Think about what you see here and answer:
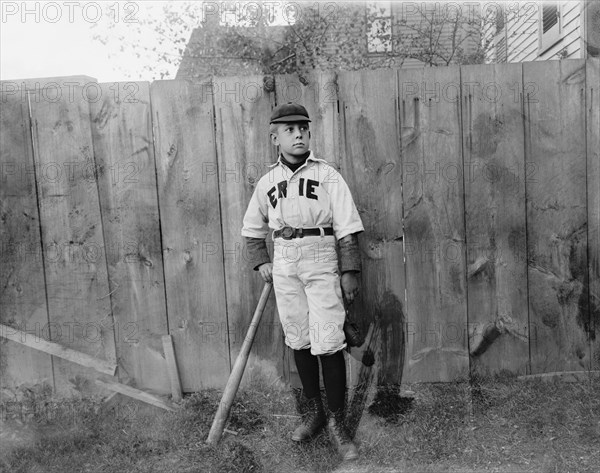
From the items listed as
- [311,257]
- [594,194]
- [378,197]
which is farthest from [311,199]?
[594,194]

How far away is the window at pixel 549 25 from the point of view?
7.14 m

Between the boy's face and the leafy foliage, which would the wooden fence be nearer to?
the boy's face

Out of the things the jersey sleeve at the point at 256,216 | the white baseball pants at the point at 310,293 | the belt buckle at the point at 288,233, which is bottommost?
the white baseball pants at the point at 310,293

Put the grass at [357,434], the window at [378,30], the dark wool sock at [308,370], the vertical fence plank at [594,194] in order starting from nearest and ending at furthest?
the grass at [357,434] → the dark wool sock at [308,370] → the vertical fence plank at [594,194] → the window at [378,30]

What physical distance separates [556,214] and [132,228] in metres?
2.55

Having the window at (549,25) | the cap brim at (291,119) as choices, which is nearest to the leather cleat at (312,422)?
the cap brim at (291,119)

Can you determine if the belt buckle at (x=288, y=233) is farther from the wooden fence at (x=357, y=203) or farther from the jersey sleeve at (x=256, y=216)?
the wooden fence at (x=357, y=203)

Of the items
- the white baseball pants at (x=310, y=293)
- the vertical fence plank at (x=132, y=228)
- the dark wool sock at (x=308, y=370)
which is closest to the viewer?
the white baseball pants at (x=310, y=293)

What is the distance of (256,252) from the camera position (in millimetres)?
3105

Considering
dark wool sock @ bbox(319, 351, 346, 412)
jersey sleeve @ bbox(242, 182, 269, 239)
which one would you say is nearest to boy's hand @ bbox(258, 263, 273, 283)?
jersey sleeve @ bbox(242, 182, 269, 239)

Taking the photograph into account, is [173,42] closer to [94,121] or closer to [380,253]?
[94,121]

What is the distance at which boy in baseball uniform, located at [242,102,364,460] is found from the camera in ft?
9.48

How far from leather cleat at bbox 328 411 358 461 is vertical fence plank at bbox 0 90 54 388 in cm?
185

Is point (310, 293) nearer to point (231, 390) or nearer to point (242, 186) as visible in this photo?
point (231, 390)
